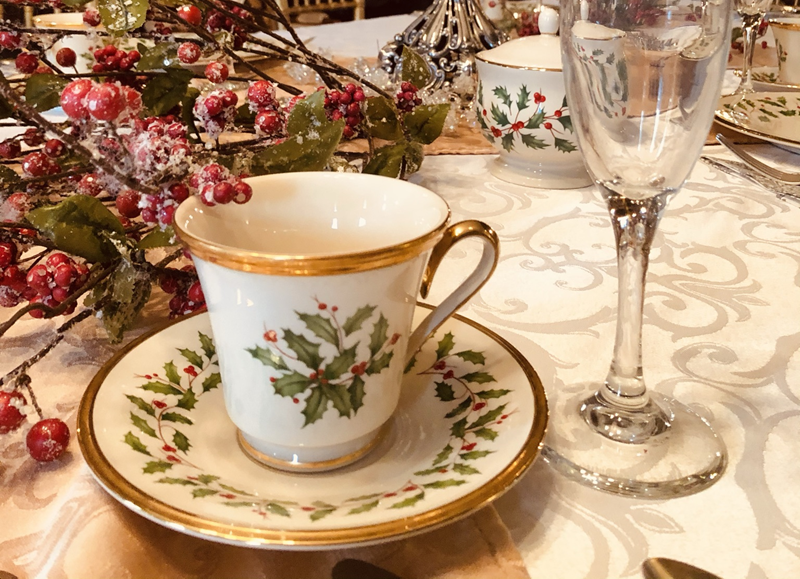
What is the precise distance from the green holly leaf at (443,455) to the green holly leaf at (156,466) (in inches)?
4.9

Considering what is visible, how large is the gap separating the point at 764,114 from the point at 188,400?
791mm

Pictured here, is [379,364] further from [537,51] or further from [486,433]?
[537,51]

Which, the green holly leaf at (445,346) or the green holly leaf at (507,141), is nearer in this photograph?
the green holly leaf at (445,346)

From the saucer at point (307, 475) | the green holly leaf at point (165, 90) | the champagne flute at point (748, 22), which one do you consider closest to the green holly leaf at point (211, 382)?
the saucer at point (307, 475)

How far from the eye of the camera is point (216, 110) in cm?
41

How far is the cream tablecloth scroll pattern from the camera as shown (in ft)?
0.98

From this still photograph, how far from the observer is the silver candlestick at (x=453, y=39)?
100 centimetres

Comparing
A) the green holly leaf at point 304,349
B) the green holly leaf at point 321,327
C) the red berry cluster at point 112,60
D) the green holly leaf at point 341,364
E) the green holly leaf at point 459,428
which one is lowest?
the green holly leaf at point 459,428

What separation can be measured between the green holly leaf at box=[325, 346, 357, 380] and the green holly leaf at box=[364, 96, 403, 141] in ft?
1.14

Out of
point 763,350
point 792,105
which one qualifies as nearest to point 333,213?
point 763,350

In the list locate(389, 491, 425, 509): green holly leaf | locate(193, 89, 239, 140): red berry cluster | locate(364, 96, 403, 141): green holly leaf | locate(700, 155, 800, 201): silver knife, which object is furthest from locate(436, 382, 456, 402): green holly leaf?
locate(700, 155, 800, 201): silver knife

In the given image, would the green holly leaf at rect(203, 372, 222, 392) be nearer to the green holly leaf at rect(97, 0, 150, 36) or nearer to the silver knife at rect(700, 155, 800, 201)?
the green holly leaf at rect(97, 0, 150, 36)

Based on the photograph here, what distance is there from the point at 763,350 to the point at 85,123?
17.3 inches

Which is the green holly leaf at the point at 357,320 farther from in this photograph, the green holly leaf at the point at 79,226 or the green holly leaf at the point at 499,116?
the green holly leaf at the point at 499,116
